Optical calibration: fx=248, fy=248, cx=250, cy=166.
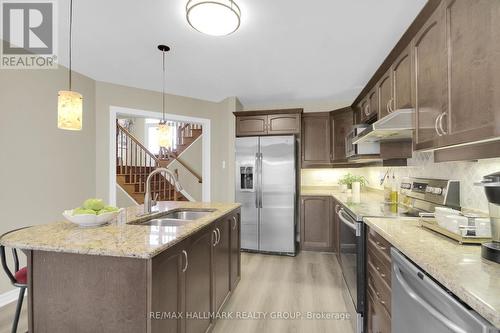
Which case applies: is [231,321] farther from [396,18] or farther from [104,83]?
[104,83]

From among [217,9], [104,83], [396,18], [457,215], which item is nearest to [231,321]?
[457,215]

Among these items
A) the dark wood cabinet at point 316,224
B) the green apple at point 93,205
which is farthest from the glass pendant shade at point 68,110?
the dark wood cabinet at point 316,224

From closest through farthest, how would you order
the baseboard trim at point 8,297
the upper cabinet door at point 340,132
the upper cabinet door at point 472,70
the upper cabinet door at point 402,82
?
the upper cabinet door at point 472,70
the upper cabinet door at point 402,82
the baseboard trim at point 8,297
the upper cabinet door at point 340,132

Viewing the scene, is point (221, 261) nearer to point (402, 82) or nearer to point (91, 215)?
point (91, 215)

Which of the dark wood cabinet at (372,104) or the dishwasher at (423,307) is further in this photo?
the dark wood cabinet at (372,104)

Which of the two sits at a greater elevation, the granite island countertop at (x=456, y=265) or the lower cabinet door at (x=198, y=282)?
the granite island countertop at (x=456, y=265)

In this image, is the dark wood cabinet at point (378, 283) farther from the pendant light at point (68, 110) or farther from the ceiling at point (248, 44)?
the pendant light at point (68, 110)

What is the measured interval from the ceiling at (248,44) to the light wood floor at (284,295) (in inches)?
96.7

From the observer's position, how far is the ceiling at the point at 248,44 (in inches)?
73.4

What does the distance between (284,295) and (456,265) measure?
1.88 meters

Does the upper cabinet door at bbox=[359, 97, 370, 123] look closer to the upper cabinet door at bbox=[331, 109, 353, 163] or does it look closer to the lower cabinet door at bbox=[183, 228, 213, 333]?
the upper cabinet door at bbox=[331, 109, 353, 163]

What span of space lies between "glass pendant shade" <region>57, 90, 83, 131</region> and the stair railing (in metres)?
4.26

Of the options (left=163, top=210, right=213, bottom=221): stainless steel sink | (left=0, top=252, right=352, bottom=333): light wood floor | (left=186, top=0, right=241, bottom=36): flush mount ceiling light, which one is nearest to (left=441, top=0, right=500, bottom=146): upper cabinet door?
(left=186, top=0, right=241, bottom=36): flush mount ceiling light

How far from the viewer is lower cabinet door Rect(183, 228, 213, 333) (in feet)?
4.88
